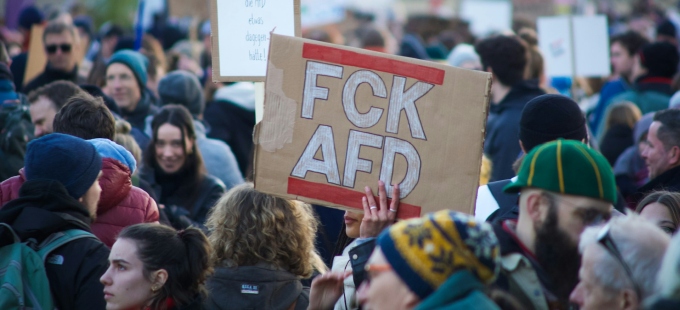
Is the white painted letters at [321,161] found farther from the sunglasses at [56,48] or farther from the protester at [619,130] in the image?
the sunglasses at [56,48]

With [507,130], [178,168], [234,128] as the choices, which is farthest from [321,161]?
[234,128]

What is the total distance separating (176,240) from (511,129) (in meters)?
3.18

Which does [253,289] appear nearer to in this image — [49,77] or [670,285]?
Answer: [670,285]

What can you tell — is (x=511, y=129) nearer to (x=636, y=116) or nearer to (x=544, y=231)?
(x=636, y=116)

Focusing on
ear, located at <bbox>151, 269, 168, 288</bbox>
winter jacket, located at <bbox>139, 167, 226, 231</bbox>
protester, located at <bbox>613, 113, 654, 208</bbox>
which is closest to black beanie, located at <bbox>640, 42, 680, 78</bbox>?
protester, located at <bbox>613, 113, 654, 208</bbox>

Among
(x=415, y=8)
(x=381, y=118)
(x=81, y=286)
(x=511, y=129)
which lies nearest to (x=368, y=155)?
(x=381, y=118)

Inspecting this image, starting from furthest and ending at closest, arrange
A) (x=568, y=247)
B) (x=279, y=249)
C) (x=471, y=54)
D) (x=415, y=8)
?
(x=415, y=8), (x=471, y=54), (x=279, y=249), (x=568, y=247)

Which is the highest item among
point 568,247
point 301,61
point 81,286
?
point 301,61

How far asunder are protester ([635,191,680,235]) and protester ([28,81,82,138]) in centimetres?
354

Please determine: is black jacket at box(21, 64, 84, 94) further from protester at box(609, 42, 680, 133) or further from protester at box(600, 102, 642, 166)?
protester at box(609, 42, 680, 133)

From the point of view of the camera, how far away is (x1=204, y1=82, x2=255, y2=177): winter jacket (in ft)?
25.1

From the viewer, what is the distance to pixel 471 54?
995 cm

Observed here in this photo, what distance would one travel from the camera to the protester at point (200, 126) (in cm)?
624

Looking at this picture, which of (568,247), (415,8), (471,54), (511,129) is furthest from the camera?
(415,8)
